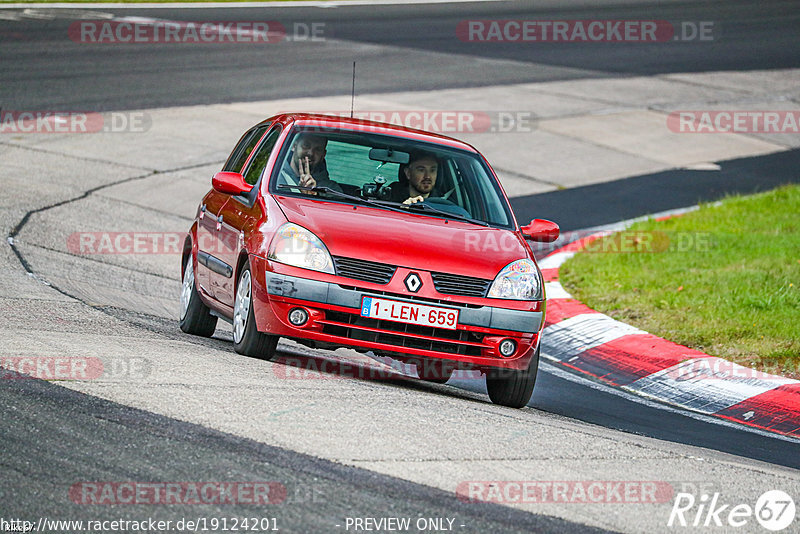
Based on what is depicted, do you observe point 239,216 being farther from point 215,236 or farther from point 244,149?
point 244,149

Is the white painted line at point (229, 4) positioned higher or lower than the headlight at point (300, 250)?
higher

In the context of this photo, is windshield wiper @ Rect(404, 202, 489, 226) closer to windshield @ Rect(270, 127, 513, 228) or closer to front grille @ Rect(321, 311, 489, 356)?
windshield @ Rect(270, 127, 513, 228)

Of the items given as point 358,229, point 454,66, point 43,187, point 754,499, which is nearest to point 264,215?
point 358,229

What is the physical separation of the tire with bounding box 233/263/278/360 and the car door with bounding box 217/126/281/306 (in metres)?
0.22

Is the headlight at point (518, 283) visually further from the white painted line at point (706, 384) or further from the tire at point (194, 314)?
the tire at point (194, 314)

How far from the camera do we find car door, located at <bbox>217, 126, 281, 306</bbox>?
766cm

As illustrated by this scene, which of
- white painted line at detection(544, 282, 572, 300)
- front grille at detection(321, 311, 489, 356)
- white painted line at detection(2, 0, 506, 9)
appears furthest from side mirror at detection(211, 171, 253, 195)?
white painted line at detection(2, 0, 506, 9)

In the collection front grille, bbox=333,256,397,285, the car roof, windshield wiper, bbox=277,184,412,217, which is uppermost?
the car roof

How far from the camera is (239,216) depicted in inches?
310

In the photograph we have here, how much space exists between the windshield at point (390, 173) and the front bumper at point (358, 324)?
107 cm

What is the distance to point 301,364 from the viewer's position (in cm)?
787

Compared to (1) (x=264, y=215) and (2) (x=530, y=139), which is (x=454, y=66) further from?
(1) (x=264, y=215)

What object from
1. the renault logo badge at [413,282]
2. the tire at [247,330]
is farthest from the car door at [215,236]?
the renault logo badge at [413,282]

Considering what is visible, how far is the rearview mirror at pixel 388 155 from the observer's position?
26.8ft
